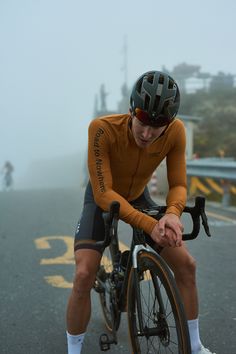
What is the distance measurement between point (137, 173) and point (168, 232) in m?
0.67

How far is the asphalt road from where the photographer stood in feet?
12.1

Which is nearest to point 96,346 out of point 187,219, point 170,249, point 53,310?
point 53,310

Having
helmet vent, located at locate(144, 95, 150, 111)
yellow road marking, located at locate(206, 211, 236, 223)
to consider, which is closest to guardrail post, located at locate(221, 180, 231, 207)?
yellow road marking, located at locate(206, 211, 236, 223)

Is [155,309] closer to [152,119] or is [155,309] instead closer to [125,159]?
[125,159]

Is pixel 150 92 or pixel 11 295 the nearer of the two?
pixel 150 92

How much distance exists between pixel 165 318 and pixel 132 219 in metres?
0.64

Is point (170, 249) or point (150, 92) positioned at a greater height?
point (150, 92)

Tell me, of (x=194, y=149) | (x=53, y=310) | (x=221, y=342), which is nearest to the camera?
(x=221, y=342)

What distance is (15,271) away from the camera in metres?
5.64

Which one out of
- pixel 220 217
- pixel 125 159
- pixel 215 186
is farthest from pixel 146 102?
pixel 215 186

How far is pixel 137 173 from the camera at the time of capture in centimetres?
329

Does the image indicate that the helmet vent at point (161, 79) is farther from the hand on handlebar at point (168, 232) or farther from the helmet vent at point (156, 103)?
the hand on handlebar at point (168, 232)

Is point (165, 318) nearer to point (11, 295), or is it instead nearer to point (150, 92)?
point (150, 92)

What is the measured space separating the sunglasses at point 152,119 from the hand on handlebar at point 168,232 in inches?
24.5
